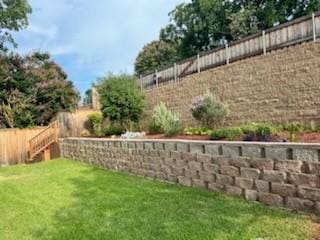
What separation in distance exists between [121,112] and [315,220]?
10135 mm

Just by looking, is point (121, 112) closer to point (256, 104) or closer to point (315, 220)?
point (256, 104)

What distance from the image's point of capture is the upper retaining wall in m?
9.25

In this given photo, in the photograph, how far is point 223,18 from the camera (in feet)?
86.1

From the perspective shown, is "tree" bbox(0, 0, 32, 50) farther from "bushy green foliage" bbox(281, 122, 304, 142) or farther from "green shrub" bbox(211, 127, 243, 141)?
"bushy green foliage" bbox(281, 122, 304, 142)

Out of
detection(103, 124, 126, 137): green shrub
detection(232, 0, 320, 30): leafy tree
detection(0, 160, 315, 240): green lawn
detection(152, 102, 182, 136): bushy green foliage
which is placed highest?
detection(232, 0, 320, 30): leafy tree

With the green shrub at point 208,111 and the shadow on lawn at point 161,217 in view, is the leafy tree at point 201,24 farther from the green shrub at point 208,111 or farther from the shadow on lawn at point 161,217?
the shadow on lawn at point 161,217

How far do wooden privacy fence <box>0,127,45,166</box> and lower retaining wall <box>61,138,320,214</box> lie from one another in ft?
30.8

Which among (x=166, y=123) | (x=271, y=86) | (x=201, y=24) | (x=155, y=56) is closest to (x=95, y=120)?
(x=166, y=123)

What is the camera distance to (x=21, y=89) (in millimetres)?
20453

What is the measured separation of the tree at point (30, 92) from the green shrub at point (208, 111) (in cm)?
1105

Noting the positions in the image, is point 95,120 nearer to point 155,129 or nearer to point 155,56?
point 155,129

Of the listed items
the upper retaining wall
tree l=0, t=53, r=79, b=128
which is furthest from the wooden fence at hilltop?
the upper retaining wall

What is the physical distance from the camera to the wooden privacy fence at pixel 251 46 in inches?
392

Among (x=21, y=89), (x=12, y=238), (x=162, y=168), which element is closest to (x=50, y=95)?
(x=21, y=89)
